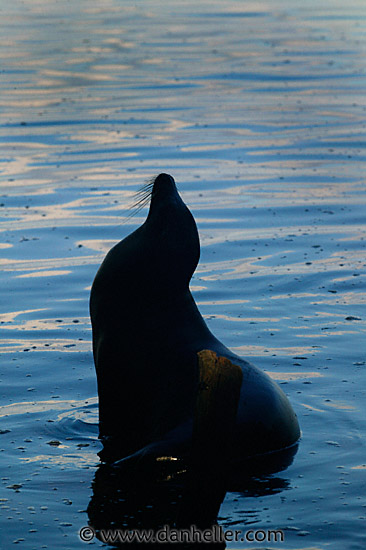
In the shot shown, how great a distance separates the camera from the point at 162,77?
23.1 metres

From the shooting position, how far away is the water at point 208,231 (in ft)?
18.7

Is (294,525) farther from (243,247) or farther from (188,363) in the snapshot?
(243,247)

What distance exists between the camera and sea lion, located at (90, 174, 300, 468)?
5.93 metres

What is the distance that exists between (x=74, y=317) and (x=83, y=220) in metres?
3.48

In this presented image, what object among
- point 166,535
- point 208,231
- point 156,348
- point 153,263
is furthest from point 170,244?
point 208,231

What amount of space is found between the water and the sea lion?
231mm

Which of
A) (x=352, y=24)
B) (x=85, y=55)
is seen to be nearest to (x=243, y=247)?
(x=85, y=55)

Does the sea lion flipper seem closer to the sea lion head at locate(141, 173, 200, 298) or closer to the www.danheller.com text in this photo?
the www.danheller.com text

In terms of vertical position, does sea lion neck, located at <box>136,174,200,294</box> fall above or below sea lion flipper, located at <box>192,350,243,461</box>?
above

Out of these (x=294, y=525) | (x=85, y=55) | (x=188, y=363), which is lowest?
(x=294, y=525)

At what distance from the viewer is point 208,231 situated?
12.0m

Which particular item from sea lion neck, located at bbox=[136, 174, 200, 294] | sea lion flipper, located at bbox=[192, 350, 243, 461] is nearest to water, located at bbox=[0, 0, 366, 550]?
sea lion flipper, located at bbox=[192, 350, 243, 461]

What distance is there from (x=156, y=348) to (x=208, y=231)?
5948 mm

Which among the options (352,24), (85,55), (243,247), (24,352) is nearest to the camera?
(24,352)
